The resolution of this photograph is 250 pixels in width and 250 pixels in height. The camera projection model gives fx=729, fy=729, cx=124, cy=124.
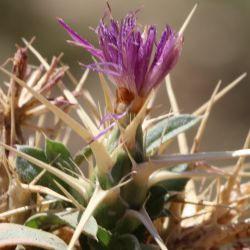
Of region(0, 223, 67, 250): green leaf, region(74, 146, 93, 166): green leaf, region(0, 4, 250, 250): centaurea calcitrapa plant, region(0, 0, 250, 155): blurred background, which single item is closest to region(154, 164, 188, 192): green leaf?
region(0, 4, 250, 250): centaurea calcitrapa plant

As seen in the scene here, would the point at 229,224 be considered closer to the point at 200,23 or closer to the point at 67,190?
the point at 67,190

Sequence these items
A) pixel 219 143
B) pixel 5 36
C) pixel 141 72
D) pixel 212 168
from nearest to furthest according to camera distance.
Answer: pixel 141 72 → pixel 212 168 → pixel 219 143 → pixel 5 36

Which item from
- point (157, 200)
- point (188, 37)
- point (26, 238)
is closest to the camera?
point (26, 238)

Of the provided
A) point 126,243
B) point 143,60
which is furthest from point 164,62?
point 126,243

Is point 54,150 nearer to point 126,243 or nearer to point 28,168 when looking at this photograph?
point 28,168

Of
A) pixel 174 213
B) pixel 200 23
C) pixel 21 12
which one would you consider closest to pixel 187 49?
pixel 200 23

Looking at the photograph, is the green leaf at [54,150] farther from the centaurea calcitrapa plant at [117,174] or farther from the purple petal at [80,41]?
the purple petal at [80,41]

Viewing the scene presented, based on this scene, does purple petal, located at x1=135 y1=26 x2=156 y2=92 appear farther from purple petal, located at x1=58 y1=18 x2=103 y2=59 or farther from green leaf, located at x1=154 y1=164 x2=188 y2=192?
green leaf, located at x1=154 y1=164 x2=188 y2=192
